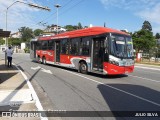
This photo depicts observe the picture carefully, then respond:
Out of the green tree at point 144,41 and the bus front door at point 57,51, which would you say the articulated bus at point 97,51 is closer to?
the bus front door at point 57,51

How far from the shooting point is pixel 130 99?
985cm

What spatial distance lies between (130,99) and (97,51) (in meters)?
7.61

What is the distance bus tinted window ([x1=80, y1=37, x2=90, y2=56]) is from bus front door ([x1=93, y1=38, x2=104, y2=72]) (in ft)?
2.65

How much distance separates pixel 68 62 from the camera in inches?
837

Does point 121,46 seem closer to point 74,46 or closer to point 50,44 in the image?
point 74,46

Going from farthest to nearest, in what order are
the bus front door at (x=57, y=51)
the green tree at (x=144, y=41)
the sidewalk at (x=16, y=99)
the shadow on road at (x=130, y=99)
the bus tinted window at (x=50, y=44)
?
the green tree at (x=144, y=41) < the bus tinted window at (x=50, y=44) < the bus front door at (x=57, y=51) < the shadow on road at (x=130, y=99) < the sidewalk at (x=16, y=99)

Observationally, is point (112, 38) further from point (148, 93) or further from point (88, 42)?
point (148, 93)

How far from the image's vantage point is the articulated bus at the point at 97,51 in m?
16.1

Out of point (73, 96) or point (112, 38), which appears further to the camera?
point (112, 38)

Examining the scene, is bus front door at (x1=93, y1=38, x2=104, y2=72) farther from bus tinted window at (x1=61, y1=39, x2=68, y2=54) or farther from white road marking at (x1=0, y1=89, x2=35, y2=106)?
white road marking at (x1=0, y1=89, x2=35, y2=106)

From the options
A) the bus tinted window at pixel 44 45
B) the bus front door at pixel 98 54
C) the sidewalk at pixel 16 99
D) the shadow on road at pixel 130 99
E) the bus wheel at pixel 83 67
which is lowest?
the shadow on road at pixel 130 99

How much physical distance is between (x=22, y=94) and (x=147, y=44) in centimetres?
5559

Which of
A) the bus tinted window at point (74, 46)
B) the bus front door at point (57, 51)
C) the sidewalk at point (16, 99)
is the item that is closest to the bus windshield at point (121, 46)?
the bus tinted window at point (74, 46)

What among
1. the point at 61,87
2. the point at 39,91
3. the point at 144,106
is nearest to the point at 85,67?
the point at 61,87
